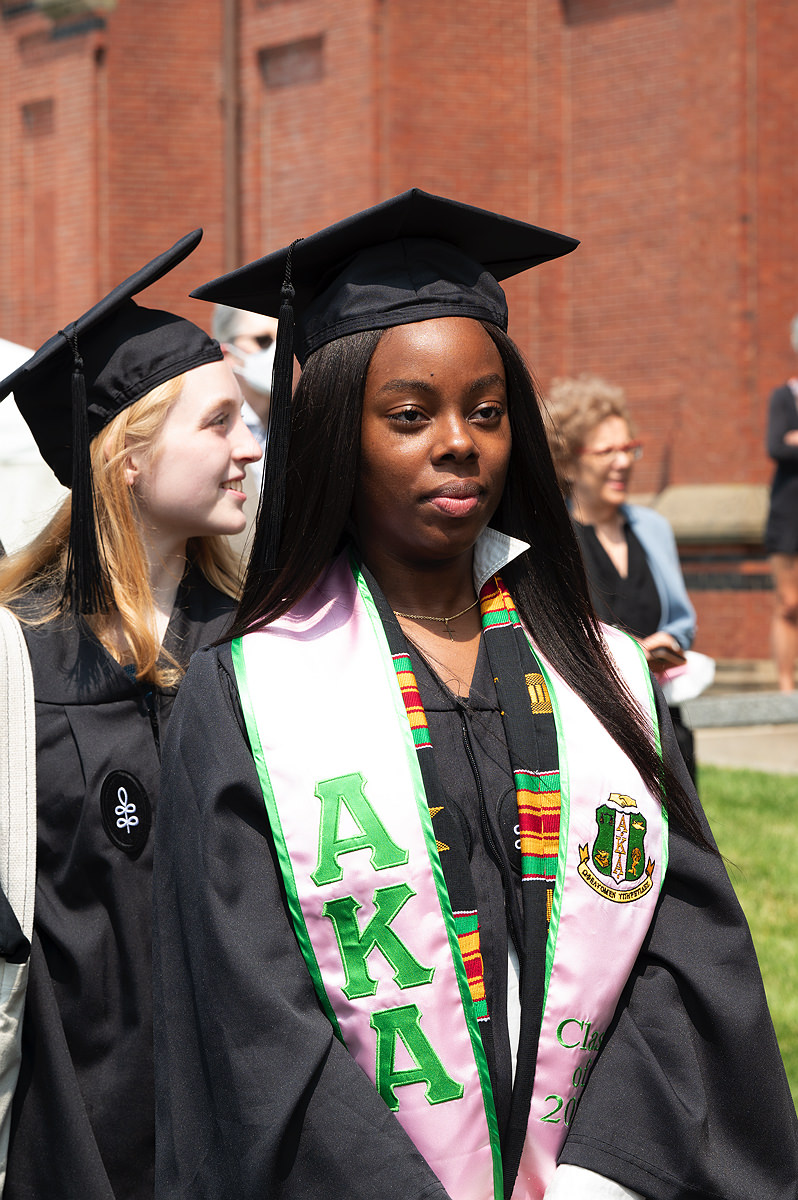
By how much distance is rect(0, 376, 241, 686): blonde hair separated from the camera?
2.73 meters

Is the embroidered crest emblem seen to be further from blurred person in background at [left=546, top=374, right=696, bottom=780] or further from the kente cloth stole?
blurred person in background at [left=546, top=374, right=696, bottom=780]

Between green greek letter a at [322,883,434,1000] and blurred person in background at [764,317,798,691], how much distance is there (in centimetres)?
798

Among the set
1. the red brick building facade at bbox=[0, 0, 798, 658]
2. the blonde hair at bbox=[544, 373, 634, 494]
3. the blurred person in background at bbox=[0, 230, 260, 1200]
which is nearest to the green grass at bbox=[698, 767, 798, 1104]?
the blonde hair at bbox=[544, 373, 634, 494]

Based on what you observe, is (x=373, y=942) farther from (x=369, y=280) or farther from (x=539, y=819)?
(x=369, y=280)

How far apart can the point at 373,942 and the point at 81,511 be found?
120cm

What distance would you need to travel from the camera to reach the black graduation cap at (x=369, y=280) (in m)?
2.02

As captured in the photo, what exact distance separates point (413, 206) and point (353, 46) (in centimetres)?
1168

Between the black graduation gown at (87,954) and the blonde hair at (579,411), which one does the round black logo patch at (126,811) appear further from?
the blonde hair at (579,411)

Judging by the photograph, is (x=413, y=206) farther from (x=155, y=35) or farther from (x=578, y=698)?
(x=155, y=35)

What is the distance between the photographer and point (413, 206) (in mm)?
2045

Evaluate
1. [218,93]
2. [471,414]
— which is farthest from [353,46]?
[471,414]

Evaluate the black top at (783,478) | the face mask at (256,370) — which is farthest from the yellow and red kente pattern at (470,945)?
the black top at (783,478)

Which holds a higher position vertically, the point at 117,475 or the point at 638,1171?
the point at 117,475

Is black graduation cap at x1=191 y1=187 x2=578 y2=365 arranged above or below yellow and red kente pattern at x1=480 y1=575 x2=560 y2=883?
above
